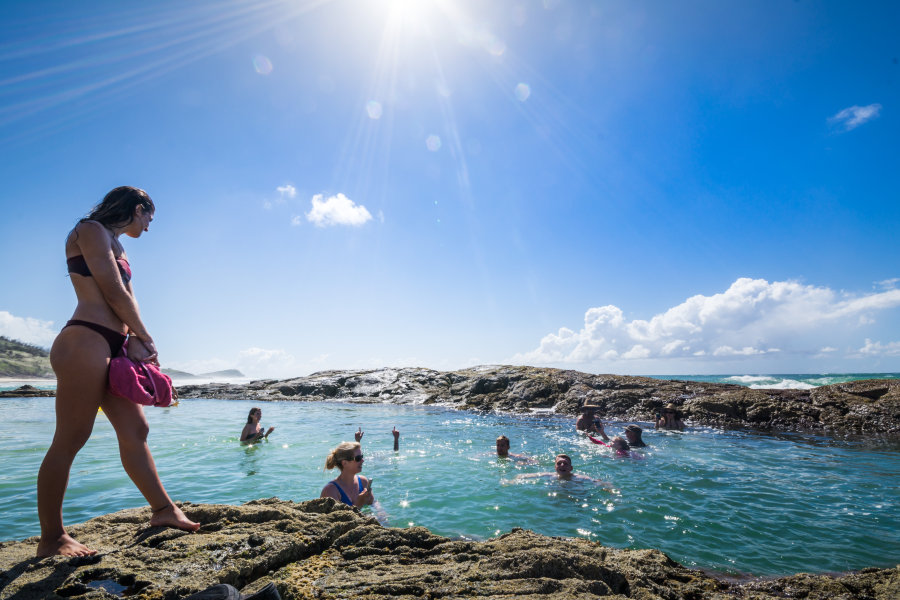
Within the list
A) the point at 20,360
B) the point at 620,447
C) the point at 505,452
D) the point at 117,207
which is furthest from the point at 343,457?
the point at 20,360

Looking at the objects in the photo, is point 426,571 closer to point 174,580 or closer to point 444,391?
point 174,580

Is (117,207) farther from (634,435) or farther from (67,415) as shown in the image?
(634,435)

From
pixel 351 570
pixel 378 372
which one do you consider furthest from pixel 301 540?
pixel 378 372

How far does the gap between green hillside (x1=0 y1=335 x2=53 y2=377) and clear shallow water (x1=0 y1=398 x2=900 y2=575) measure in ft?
322

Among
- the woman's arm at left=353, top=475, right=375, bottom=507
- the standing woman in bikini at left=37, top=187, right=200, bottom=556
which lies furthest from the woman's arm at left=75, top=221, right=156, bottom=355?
the woman's arm at left=353, top=475, right=375, bottom=507

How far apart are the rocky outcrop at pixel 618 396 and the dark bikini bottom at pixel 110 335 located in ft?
69.2

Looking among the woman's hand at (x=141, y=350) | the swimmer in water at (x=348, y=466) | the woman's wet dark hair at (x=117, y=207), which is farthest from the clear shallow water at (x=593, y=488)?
the woman's wet dark hair at (x=117, y=207)

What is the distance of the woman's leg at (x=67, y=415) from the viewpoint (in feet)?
8.27

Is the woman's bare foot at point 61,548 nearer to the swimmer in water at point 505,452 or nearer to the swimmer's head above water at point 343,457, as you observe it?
the swimmer's head above water at point 343,457

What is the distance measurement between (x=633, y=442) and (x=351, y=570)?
1161 centimetres

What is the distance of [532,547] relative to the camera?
3.27 meters

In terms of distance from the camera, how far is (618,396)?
21.6 m

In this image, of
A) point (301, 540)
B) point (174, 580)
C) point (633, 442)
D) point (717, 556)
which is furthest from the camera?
point (633, 442)

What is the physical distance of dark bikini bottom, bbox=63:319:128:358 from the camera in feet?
8.68
